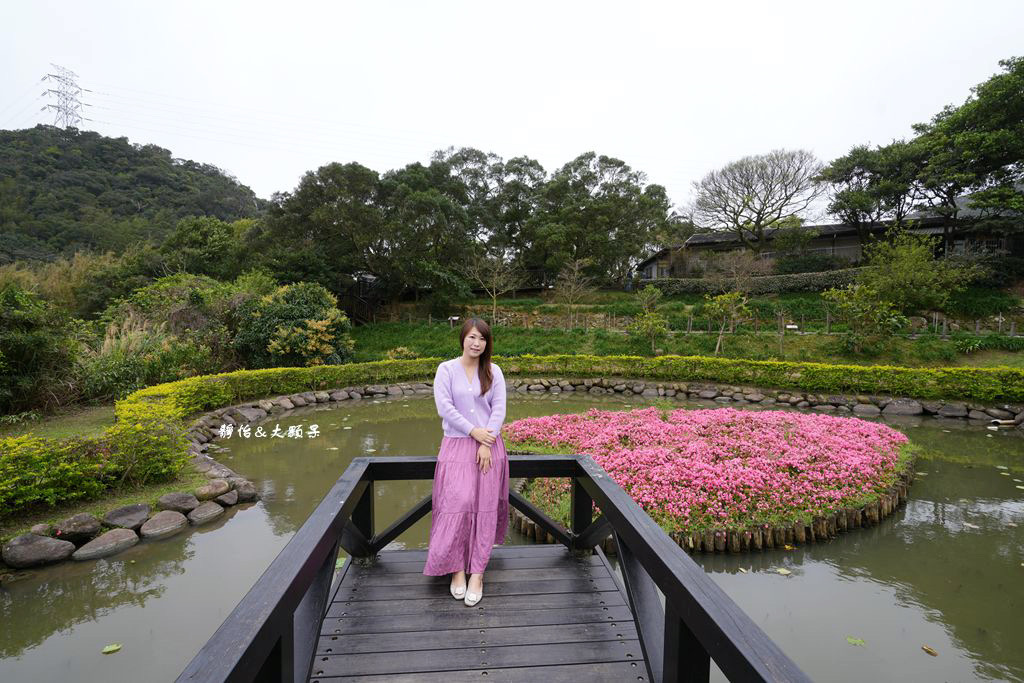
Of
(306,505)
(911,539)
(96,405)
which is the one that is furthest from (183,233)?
(911,539)

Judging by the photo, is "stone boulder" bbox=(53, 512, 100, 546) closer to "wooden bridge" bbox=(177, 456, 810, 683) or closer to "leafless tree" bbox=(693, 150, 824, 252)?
"wooden bridge" bbox=(177, 456, 810, 683)

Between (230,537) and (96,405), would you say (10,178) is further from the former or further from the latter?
(230,537)

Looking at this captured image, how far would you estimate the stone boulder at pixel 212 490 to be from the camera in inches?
203

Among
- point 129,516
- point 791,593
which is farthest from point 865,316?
point 129,516

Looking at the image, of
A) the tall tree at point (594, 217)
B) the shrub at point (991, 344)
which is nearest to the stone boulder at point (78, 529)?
the shrub at point (991, 344)

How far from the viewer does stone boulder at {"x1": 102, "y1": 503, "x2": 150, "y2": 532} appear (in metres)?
4.47

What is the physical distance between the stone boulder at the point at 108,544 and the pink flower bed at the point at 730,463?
3.75m

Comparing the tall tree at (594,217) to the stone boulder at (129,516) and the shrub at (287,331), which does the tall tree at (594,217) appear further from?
the stone boulder at (129,516)

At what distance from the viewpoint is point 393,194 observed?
2000cm

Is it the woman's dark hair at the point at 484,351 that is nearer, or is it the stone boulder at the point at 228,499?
the woman's dark hair at the point at 484,351

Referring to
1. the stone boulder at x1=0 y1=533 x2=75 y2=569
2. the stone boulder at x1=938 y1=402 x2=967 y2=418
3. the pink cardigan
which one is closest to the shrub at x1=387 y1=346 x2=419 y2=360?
the stone boulder at x1=0 y1=533 x2=75 y2=569

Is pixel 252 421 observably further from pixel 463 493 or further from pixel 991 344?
pixel 991 344

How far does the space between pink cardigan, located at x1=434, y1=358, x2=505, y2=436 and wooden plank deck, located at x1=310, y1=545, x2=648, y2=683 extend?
0.84 m

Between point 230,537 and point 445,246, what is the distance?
17.9 m
